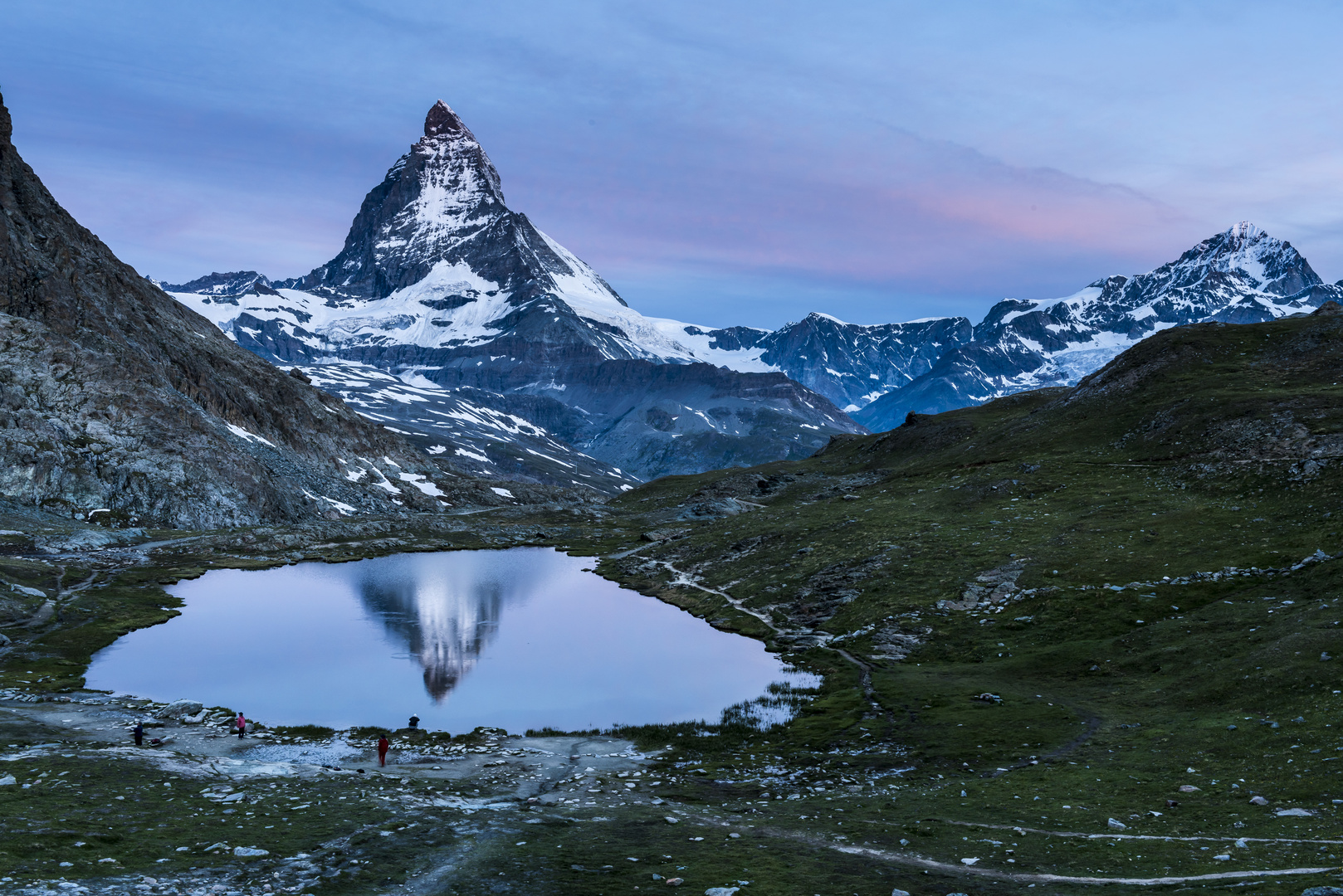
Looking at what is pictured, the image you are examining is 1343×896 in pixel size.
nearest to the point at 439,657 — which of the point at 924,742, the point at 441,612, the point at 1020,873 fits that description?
the point at 441,612

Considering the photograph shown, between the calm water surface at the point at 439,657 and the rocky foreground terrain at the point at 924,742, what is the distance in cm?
499

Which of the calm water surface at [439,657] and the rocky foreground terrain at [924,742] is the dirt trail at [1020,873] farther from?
the calm water surface at [439,657]

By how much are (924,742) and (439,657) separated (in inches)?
2040

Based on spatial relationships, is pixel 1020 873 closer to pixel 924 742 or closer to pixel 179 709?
pixel 924 742

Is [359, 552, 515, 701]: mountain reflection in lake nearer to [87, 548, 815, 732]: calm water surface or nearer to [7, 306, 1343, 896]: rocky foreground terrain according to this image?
[87, 548, 815, 732]: calm water surface

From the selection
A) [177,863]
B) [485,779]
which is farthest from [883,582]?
[177,863]

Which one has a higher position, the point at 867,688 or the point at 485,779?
the point at 867,688

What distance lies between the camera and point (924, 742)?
152 ft

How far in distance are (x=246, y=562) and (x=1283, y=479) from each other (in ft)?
494

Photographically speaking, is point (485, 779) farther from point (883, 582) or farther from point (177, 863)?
point (883, 582)

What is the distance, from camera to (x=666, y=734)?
54.2 metres

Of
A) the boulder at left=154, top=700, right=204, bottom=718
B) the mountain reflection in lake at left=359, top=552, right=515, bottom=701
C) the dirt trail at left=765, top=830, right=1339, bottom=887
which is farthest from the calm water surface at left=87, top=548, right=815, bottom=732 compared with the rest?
the dirt trail at left=765, top=830, right=1339, bottom=887

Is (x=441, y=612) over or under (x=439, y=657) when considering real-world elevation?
over

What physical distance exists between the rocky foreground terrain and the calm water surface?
499 cm
